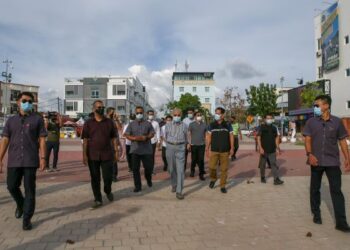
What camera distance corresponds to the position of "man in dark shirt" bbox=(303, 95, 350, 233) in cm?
Result: 576

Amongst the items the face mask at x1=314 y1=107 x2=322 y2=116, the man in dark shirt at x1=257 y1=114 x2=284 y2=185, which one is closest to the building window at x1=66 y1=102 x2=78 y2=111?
the man in dark shirt at x1=257 y1=114 x2=284 y2=185

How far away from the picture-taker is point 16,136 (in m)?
5.82

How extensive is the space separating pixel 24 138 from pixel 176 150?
3260mm

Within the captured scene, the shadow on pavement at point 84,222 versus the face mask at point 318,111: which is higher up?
the face mask at point 318,111

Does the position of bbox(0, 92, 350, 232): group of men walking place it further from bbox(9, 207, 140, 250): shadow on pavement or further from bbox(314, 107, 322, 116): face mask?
bbox(9, 207, 140, 250): shadow on pavement

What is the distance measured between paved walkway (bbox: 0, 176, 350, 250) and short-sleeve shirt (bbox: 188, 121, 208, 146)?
1.92 metres

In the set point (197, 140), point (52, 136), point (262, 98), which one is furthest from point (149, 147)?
point (262, 98)

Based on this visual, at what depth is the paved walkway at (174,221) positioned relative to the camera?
5070 millimetres

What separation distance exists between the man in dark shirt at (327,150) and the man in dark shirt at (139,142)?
145 inches

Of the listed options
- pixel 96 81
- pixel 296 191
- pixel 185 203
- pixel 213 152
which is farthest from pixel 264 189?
pixel 96 81

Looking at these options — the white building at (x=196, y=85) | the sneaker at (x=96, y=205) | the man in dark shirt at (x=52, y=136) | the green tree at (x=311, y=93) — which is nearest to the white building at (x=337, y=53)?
the green tree at (x=311, y=93)

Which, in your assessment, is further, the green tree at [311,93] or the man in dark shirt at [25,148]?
the green tree at [311,93]

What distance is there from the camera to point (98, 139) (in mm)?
7129

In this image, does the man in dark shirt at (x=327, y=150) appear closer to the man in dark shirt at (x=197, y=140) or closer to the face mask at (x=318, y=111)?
the face mask at (x=318, y=111)
